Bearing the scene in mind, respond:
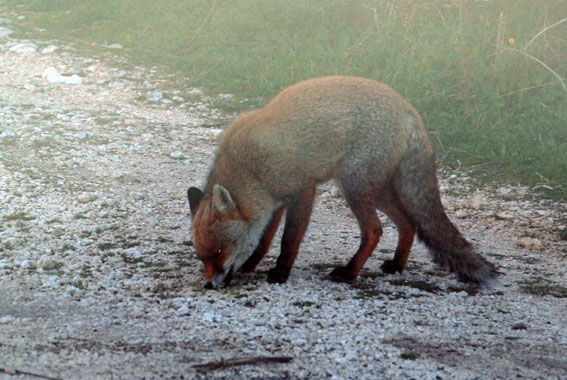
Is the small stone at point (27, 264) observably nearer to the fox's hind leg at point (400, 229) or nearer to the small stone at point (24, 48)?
the fox's hind leg at point (400, 229)

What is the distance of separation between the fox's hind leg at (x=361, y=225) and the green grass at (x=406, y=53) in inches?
132

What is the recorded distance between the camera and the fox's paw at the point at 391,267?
214 inches

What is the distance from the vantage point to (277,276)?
5016 millimetres

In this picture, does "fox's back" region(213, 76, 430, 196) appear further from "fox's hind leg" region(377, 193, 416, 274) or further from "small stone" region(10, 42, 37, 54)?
"small stone" region(10, 42, 37, 54)

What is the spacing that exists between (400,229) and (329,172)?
819mm

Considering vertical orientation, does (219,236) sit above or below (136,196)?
above

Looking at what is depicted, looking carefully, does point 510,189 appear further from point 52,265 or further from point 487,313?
point 52,265

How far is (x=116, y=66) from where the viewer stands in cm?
1179

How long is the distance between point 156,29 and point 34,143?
5.70 meters

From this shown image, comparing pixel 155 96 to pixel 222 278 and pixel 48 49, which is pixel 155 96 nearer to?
pixel 48 49

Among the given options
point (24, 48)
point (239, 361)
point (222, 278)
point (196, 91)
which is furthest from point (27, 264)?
point (24, 48)

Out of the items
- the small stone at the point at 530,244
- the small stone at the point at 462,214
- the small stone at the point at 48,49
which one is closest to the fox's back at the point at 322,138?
the small stone at the point at 530,244

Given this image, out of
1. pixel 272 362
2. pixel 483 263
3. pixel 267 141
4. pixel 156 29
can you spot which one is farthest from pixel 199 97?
pixel 272 362

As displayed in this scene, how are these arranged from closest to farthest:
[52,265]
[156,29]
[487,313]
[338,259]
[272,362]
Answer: [272,362], [487,313], [52,265], [338,259], [156,29]
